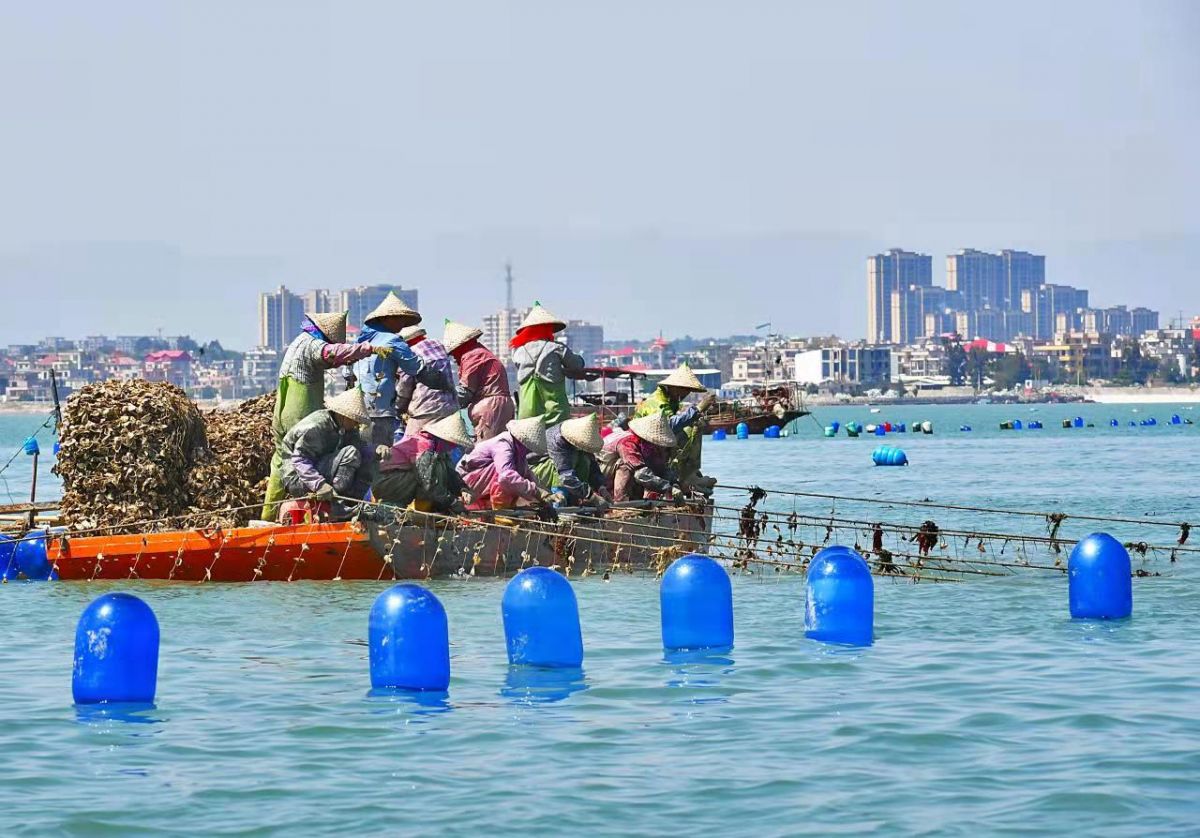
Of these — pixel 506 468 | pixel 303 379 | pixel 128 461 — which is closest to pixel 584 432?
pixel 506 468

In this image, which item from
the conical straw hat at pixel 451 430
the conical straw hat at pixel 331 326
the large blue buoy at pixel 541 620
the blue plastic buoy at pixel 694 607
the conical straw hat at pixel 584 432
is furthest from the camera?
the conical straw hat at pixel 584 432

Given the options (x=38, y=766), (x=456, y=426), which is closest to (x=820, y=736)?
(x=38, y=766)

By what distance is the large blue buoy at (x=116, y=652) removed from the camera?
47.9 feet

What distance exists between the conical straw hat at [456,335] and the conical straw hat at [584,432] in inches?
70.1

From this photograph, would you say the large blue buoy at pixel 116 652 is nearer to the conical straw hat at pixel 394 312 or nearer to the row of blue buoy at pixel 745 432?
the conical straw hat at pixel 394 312

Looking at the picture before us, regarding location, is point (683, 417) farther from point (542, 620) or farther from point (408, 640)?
point (408, 640)

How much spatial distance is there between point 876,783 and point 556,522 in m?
11.3

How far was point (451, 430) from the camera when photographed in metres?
22.9

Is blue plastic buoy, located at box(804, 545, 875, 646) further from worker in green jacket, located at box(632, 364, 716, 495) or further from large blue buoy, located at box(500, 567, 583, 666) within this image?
worker in green jacket, located at box(632, 364, 716, 495)

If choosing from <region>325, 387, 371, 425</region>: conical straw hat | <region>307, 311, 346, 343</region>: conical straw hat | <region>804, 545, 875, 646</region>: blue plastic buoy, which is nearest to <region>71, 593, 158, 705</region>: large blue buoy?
Result: <region>804, 545, 875, 646</region>: blue plastic buoy

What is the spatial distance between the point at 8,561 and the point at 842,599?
413 inches

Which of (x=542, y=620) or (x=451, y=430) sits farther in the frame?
(x=451, y=430)

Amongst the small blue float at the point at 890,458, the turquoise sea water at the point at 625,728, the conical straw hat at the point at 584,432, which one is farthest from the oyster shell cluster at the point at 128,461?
the small blue float at the point at 890,458

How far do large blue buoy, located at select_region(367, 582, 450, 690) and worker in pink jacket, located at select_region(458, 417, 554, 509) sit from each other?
8.44 m
